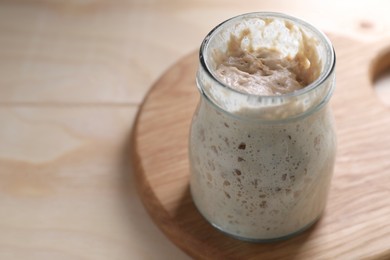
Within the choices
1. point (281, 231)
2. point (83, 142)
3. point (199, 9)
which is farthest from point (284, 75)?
point (199, 9)

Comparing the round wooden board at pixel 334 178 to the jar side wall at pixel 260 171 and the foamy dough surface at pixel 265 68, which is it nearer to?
the jar side wall at pixel 260 171

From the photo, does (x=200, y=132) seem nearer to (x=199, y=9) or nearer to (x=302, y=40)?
(x=302, y=40)

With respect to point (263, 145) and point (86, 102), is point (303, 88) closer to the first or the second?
point (263, 145)

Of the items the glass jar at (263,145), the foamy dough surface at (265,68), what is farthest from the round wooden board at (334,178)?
the foamy dough surface at (265,68)

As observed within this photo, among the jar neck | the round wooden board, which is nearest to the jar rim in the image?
the jar neck

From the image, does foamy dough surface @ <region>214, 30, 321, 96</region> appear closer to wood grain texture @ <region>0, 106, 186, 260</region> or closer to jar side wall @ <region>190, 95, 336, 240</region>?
Answer: jar side wall @ <region>190, 95, 336, 240</region>
